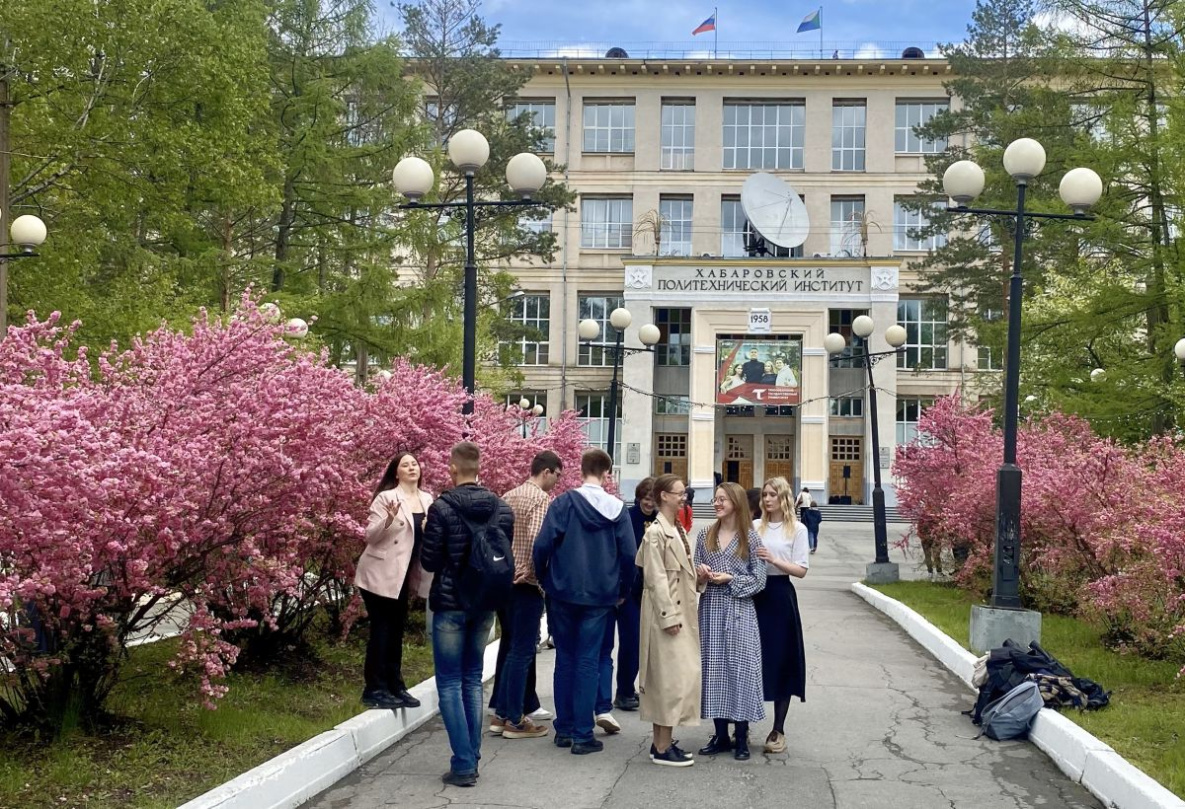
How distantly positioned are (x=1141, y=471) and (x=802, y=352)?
41801 mm

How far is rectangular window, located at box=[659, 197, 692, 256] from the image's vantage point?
5969 cm

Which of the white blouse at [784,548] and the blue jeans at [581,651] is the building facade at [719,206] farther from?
the blue jeans at [581,651]

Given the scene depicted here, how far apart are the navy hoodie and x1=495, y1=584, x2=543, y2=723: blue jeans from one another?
1.37ft

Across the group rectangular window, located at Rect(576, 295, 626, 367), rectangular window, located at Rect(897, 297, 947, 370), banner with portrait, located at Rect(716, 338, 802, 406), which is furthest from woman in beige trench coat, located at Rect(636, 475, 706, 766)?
rectangular window, located at Rect(897, 297, 947, 370)

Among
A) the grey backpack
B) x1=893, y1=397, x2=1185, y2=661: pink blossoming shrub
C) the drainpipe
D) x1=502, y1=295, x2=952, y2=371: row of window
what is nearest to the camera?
the grey backpack

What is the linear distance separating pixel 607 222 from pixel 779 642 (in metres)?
53.1

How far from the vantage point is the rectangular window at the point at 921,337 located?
192 feet

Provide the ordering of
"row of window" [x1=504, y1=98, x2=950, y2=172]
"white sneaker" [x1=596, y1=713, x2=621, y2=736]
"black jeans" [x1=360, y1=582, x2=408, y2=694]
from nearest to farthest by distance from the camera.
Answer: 1. "black jeans" [x1=360, y1=582, x2=408, y2=694]
2. "white sneaker" [x1=596, y1=713, x2=621, y2=736]
3. "row of window" [x1=504, y1=98, x2=950, y2=172]

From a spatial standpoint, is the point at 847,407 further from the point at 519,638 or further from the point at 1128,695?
the point at 519,638

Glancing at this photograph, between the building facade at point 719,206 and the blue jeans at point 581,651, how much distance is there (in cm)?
4790

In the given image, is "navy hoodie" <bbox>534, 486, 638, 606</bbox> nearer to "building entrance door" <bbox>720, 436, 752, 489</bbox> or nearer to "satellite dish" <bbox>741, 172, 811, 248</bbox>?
"satellite dish" <bbox>741, 172, 811, 248</bbox>

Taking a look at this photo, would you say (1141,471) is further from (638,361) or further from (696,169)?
(696,169)

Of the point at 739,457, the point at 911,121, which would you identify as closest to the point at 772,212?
the point at 739,457

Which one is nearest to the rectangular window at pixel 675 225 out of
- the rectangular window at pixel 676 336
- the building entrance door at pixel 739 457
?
the rectangular window at pixel 676 336
